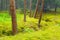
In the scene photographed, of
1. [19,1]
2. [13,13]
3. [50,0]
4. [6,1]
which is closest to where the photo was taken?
[13,13]

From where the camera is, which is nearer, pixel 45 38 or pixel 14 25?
pixel 45 38

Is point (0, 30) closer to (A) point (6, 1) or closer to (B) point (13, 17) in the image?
(B) point (13, 17)

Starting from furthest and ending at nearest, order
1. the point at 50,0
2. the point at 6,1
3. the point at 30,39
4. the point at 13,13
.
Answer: the point at 6,1 < the point at 50,0 < the point at 13,13 < the point at 30,39

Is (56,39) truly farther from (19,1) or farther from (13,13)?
(19,1)

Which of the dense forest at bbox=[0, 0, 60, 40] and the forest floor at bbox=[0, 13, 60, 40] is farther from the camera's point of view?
the dense forest at bbox=[0, 0, 60, 40]

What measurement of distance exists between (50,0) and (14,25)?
44.2 meters

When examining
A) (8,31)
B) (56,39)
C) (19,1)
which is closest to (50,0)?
(19,1)

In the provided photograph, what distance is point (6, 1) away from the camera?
6656cm

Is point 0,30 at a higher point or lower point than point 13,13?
lower

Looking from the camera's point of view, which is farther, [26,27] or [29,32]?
[26,27]

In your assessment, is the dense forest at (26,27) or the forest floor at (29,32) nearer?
the forest floor at (29,32)

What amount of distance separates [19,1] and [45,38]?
62.0 m

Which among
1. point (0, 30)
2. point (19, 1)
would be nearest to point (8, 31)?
point (0, 30)

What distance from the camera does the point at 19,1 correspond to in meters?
71.8
